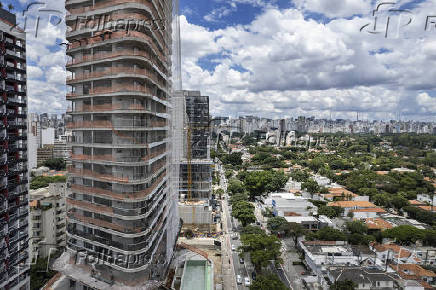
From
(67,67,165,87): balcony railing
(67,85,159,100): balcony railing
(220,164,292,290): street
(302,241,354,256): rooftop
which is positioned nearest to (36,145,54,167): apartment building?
(220,164,292,290): street

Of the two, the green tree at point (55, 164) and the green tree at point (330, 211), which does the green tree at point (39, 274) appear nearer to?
the green tree at point (330, 211)

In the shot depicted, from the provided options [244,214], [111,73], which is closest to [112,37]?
[111,73]

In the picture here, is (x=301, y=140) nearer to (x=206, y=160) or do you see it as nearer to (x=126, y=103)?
(x=206, y=160)

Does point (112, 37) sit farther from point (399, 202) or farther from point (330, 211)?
point (399, 202)

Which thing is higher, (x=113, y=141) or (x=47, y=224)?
(x=113, y=141)

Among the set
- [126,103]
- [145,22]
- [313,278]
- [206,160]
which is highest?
[145,22]

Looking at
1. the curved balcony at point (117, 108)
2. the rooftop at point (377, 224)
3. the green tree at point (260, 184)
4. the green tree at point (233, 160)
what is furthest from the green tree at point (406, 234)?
the green tree at point (233, 160)

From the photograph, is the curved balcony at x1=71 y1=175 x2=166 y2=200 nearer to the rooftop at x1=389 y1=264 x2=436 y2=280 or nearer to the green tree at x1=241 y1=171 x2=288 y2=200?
the rooftop at x1=389 y1=264 x2=436 y2=280

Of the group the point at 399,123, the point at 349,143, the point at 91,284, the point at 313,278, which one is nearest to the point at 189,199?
the point at 313,278
